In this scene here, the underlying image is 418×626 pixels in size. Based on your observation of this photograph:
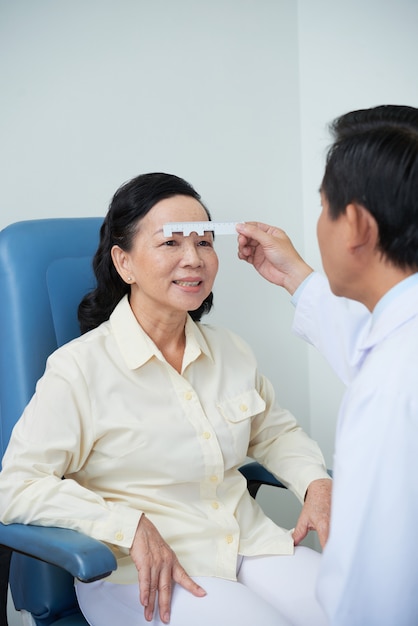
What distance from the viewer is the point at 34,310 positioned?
5.73 ft

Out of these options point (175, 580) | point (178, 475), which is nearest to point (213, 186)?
point (178, 475)

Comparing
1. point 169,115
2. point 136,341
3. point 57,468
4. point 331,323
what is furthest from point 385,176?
point 169,115

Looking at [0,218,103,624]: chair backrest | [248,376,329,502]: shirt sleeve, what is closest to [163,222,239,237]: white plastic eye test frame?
[0,218,103,624]: chair backrest

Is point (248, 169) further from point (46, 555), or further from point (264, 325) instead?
point (46, 555)

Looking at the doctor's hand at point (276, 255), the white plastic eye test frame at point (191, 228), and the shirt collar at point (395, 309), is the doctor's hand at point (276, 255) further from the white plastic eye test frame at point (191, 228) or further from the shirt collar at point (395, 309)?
the shirt collar at point (395, 309)

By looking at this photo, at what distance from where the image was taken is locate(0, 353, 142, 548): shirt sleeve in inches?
57.1

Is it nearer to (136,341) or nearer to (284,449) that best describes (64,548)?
(136,341)

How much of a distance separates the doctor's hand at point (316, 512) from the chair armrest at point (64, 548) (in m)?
0.49

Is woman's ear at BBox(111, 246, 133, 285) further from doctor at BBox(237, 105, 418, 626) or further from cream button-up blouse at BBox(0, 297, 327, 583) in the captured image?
doctor at BBox(237, 105, 418, 626)

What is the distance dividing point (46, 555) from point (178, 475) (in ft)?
1.14

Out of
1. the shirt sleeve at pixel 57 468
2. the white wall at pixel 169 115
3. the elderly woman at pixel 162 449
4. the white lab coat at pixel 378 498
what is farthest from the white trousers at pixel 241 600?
the white wall at pixel 169 115

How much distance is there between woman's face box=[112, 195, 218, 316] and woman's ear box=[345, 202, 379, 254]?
60 cm

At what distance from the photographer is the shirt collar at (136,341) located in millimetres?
1641

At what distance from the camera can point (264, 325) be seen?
2.64 meters
